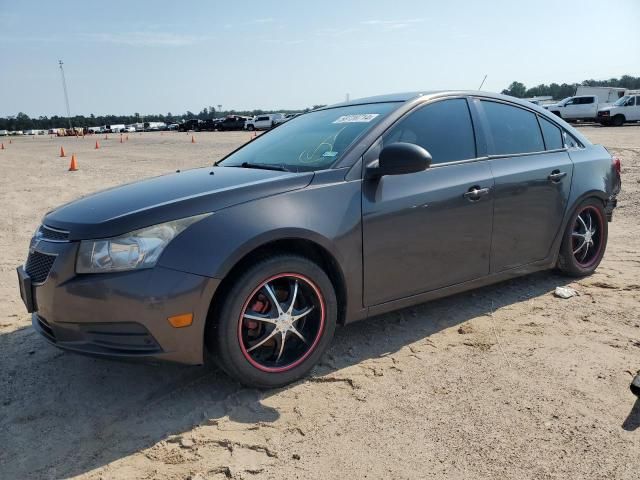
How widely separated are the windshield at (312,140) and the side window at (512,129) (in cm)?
88

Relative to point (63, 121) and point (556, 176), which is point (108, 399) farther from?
point (63, 121)

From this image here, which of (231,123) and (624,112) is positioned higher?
(231,123)

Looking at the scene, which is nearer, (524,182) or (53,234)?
(53,234)

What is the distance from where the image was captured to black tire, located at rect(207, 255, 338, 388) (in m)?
2.83

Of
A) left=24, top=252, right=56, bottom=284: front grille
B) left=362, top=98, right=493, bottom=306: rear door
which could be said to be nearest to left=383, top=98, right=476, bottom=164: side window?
left=362, top=98, right=493, bottom=306: rear door

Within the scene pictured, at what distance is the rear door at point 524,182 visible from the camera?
4.02m

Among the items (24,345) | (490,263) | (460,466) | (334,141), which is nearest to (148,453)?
(460,466)

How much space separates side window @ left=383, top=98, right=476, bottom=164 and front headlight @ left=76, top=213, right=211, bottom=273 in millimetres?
1592

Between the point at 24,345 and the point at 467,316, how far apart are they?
3.18 meters

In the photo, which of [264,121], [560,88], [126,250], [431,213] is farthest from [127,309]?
[560,88]

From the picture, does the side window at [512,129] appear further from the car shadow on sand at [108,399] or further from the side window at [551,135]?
the car shadow on sand at [108,399]

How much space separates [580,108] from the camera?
33562 millimetres

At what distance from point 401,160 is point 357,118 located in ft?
2.40

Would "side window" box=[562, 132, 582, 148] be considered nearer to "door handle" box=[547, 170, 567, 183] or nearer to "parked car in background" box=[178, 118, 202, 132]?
"door handle" box=[547, 170, 567, 183]
